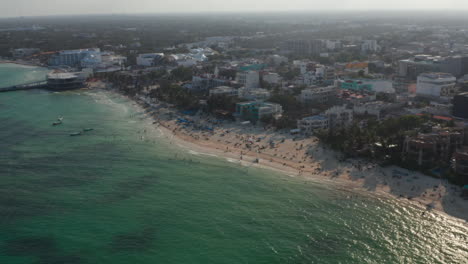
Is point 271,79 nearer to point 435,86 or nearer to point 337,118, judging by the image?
point 435,86

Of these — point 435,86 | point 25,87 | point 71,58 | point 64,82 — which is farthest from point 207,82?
point 71,58

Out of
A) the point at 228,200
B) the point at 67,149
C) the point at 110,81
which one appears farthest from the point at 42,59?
the point at 228,200

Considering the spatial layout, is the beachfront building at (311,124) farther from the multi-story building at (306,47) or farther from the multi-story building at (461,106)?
the multi-story building at (306,47)

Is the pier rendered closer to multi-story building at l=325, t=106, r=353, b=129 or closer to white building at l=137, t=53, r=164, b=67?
white building at l=137, t=53, r=164, b=67

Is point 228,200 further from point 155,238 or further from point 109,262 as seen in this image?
point 109,262

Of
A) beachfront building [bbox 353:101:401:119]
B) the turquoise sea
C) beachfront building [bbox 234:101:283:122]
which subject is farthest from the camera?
beachfront building [bbox 353:101:401:119]

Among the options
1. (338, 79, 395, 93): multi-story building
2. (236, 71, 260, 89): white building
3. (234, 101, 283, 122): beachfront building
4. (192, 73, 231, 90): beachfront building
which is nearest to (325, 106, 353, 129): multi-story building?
(234, 101, 283, 122): beachfront building
